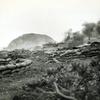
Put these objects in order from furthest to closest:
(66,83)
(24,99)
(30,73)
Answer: (30,73)
(66,83)
(24,99)

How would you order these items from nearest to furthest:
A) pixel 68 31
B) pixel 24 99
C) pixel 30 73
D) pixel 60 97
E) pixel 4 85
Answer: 1. pixel 60 97
2. pixel 24 99
3. pixel 4 85
4. pixel 30 73
5. pixel 68 31

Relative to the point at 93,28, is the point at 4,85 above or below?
below

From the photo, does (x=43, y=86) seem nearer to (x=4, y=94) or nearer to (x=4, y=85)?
(x=4, y=94)

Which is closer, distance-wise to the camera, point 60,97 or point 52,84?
point 60,97

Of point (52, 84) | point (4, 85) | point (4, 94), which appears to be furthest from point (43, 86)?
point (4, 85)

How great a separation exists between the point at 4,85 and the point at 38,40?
203 feet

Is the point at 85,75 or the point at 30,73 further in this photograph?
the point at 30,73

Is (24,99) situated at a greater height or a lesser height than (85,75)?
lesser

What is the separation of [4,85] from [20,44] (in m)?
63.5

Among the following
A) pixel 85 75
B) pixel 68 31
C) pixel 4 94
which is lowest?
pixel 4 94

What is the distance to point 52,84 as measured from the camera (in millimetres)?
5793

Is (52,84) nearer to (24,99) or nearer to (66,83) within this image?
(66,83)

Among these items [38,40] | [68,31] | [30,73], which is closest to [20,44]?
[38,40]

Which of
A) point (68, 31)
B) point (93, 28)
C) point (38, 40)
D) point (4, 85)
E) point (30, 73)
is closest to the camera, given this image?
point (4, 85)
